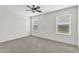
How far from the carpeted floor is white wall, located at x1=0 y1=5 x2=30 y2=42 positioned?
0.27 ft

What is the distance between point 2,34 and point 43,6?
68 centimetres

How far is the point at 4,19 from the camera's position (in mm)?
1312

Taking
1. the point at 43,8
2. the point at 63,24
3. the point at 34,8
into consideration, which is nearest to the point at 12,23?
the point at 34,8

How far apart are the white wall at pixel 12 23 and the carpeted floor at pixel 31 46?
0.27 feet

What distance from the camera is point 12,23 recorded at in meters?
1.33

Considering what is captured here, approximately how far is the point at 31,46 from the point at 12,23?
41 cm

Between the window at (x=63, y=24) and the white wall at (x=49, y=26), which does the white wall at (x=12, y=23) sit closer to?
the white wall at (x=49, y=26)

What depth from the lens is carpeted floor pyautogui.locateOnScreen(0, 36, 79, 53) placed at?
1338 mm

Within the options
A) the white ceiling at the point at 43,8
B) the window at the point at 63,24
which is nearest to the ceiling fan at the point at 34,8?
the white ceiling at the point at 43,8

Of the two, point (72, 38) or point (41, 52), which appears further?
point (41, 52)

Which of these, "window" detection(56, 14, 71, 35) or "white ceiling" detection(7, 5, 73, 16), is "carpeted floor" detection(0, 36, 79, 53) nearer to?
"window" detection(56, 14, 71, 35)

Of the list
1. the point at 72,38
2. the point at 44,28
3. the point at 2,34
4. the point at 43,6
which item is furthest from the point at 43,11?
the point at 2,34
